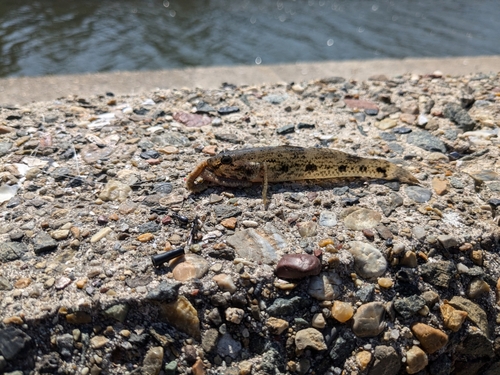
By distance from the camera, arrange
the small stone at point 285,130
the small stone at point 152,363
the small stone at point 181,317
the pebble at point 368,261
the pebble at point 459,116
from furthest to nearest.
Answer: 1. the pebble at point 459,116
2. the small stone at point 285,130
3. the pebble at point 368,261
4. the small stone at point 181,317
5. the small stone at point 152,363

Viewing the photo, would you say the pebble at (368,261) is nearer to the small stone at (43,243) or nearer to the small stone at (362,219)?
the small stone at (362,219)

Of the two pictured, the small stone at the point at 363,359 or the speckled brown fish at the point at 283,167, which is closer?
the small stone at the point at 363,359

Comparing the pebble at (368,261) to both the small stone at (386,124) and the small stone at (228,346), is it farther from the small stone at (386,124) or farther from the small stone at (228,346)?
the small stone at (386,124)

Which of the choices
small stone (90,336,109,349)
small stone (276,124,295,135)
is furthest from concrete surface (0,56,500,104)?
small stone (90,336,109,349)

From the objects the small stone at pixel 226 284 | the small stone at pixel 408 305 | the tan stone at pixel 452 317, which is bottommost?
the tan stone at pixel 452 317

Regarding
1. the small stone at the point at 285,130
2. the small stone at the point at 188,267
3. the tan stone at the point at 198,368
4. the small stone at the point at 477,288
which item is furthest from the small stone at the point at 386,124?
the tan stone at the point at 198,368

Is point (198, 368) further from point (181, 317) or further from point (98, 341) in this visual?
point (98, 341)

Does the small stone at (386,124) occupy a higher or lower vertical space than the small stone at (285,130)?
lower

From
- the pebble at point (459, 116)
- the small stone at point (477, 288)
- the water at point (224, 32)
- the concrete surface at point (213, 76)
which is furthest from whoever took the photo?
the water at point (224, 32)
